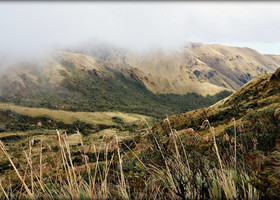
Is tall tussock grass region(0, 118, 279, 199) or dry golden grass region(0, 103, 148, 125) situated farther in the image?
dry golden grass region(0, 103, 148, 125)

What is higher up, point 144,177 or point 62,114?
point 144,177

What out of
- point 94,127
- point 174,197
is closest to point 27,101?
point 94,127

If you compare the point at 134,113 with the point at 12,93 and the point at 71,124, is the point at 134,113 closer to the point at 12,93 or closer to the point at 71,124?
the point at 71,124

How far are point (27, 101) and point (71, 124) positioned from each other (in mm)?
52504

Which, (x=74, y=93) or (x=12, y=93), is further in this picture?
(x=74, y=93)

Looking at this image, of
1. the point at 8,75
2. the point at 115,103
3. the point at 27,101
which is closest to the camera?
the point at 27,101

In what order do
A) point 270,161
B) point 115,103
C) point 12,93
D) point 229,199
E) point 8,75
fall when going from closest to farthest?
point 229,199 < point 270,161 < point 12,93 < point 8,75 < point 115,103

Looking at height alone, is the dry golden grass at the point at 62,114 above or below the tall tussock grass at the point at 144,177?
below

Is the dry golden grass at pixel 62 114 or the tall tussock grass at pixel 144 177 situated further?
the dry golden grass at pixel 62 114

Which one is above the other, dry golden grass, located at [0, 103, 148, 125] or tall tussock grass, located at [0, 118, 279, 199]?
tall tussock grass, located at [0, 118, 279, 199]

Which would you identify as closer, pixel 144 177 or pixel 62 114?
pixel 144 177

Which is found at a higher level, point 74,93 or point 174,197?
point 174,197

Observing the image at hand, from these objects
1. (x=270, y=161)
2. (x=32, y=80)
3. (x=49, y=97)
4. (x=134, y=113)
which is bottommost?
(x=134, y=113)

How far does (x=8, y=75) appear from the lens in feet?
598
